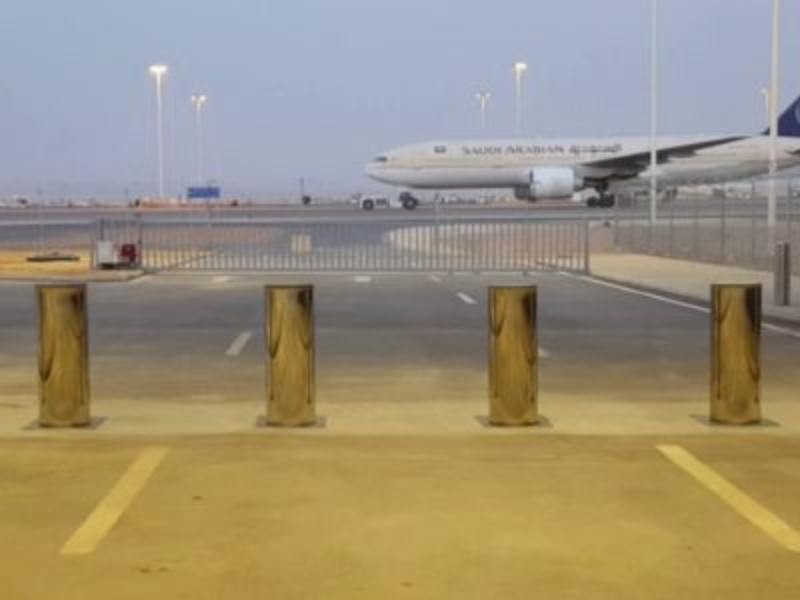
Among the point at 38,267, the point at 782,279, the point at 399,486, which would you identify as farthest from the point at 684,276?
the point at 399,486

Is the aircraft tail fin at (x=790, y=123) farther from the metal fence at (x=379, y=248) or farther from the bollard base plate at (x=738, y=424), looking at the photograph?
the bollard base plate at (x=738, y=424)

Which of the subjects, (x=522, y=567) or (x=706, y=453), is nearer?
(x=522, y=567)

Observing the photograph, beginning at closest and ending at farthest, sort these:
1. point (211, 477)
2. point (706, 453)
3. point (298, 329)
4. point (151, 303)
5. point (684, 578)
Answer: point (684, 578), point (211, 477), point (706, 453), point (298, 329), point (151, 303)

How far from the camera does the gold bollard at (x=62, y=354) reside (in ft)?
30.6

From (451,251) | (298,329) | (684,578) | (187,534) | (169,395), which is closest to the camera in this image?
(684,578)

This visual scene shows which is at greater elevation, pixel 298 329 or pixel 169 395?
pixel 298 329

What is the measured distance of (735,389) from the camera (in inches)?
377

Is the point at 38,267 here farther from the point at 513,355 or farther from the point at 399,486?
the point at 399,486

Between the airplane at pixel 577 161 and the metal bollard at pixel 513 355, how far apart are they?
179 feet

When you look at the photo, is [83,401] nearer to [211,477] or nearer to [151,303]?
[211,477]

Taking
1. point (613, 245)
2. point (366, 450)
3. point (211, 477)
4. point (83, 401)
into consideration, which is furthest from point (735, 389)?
point (613, 245)

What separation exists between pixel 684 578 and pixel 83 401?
5.01 meters

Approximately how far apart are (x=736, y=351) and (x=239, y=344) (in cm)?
706

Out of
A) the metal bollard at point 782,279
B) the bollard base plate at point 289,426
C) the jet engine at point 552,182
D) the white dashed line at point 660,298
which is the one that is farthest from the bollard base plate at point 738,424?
the jet engine at point 552,182
